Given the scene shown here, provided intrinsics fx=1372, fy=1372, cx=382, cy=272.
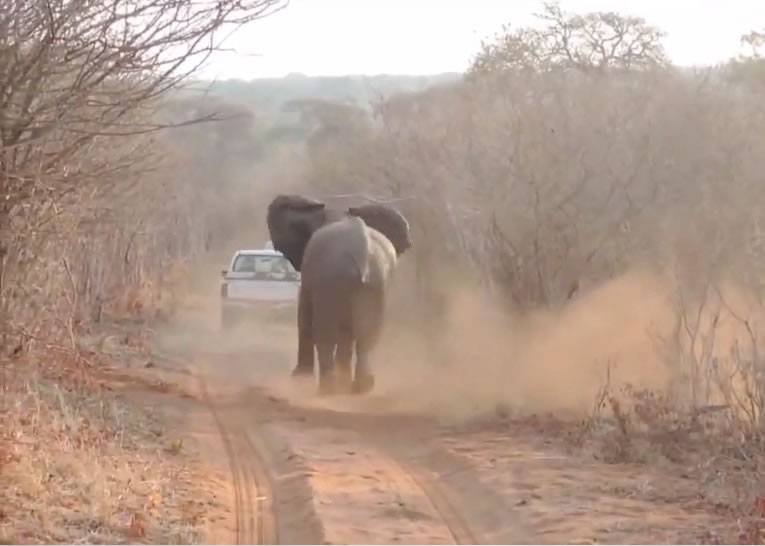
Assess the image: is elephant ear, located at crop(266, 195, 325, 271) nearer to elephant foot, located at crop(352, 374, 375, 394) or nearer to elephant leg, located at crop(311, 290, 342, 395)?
elephant leg, located at crop(311, 290, 342, 395)

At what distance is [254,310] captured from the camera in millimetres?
24141

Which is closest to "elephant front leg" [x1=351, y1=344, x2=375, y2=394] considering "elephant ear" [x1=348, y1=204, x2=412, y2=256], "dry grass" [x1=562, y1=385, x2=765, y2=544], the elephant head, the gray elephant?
the gray elephant

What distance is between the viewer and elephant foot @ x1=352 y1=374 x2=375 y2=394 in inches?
585

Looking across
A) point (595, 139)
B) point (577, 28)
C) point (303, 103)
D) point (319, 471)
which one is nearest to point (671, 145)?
point (595, 139)

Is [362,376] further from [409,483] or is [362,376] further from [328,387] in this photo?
[409,483]

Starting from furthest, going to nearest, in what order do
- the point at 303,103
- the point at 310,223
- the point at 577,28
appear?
1. the point at 303,103
2. the point at 577,28
3. the point at 310,223

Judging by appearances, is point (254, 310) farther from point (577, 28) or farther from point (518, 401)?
point (577, 28)

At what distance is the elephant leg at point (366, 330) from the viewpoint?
14.9 metres

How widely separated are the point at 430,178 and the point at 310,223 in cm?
398

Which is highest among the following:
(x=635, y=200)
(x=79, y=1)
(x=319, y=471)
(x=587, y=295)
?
(x=79, y=1)

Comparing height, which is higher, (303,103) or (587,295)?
(303,103)

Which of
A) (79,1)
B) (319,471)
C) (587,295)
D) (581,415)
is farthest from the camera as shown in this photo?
(587,295)

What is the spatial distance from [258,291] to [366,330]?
920 cm

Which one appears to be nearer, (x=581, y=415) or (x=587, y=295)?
(x=581, y=415)
